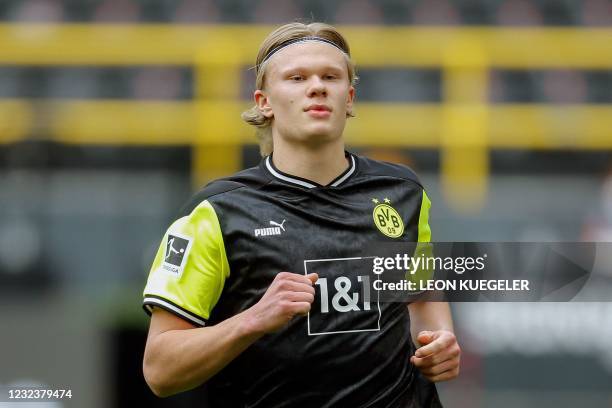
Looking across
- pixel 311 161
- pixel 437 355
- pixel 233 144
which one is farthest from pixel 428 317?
pixel 233 144

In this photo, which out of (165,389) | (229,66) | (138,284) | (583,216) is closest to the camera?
(165,389)

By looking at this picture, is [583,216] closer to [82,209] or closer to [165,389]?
[82,209]

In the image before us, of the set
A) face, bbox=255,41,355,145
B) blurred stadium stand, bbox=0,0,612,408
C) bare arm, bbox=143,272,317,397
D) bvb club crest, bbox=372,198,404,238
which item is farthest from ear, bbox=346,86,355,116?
blurred stadium stand, bbox=0,0,612,408

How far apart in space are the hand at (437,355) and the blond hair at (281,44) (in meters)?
0.61

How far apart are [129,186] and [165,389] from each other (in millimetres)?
4555

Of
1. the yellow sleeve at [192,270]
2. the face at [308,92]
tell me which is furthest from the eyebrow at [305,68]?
the yellow sleeve at [192,270]

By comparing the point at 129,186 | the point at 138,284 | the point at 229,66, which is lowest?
the point at 138,284

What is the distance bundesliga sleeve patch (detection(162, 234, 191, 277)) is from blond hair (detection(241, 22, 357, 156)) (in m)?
0.39

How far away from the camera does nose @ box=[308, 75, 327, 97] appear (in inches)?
110

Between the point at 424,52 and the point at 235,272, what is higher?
the point at 424,52

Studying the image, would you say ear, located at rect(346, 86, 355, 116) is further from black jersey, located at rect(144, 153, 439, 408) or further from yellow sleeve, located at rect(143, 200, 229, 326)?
yellow sleeve, located at rect(143, 200, 229, 326)

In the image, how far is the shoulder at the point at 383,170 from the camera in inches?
117

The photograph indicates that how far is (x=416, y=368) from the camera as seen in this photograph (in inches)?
112

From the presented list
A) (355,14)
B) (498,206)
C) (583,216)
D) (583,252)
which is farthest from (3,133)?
(583,252)
